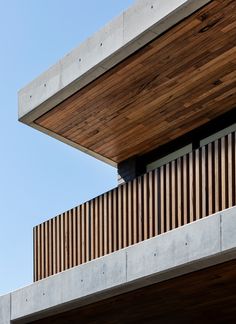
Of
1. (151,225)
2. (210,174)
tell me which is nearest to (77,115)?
(151,225)

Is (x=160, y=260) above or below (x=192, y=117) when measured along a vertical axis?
below

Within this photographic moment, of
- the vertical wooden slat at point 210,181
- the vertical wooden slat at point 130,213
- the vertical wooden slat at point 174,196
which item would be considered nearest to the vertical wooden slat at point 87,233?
the vertical wooden slat at point 130,213

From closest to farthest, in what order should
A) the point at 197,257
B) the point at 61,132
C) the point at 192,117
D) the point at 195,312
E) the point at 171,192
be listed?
the point at 197,257, the point at 171,192, the point at 195,312, the point at 192,117, the point at 61,132

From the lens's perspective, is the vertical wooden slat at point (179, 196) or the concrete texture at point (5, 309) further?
the concrete texture at point (5, 309)

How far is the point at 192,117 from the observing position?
15375mm

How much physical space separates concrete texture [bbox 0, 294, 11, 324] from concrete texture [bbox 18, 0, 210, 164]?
3025mm

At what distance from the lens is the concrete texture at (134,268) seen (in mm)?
10834

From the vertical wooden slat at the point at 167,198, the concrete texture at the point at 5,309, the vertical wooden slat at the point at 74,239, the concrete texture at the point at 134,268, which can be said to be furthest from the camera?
the concrete texture at the point at 5,309

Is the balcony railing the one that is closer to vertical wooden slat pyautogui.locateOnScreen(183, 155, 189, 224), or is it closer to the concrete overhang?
vertical wooden slat pyautogui.locateOnScreen(183, 155, 189, 224)

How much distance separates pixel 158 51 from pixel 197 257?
333 cm

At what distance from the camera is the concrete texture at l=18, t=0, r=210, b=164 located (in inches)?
477

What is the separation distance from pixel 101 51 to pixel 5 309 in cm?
466

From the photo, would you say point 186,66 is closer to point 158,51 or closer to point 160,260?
point 158,51

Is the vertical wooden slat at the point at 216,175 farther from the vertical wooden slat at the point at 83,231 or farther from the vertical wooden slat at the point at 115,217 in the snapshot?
the vertical wooden slat at the point at 83,231
